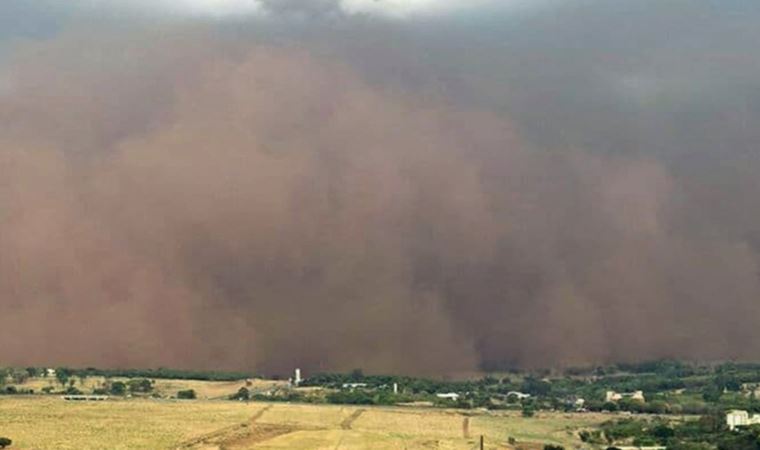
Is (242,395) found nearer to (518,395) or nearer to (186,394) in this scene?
(186,394)

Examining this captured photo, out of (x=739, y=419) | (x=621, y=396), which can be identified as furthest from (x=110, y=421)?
(x=621, y=396)

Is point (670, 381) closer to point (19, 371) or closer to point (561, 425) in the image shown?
point (561, 425)

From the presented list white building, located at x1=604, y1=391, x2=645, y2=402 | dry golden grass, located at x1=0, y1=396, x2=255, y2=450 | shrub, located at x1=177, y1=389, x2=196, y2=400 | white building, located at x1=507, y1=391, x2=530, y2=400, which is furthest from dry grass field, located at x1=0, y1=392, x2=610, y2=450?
white building, located at x1=507, y1=391, x2=530, y2=400

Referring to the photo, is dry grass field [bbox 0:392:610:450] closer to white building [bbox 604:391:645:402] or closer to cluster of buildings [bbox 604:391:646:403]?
cluster of buildings [bbox 604:391:646:403]

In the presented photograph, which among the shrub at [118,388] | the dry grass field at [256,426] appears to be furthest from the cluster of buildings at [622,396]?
the shrub at [118,388]

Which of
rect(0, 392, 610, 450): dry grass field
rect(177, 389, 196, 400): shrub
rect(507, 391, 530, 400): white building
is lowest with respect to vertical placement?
rect(0, 392, 610, 450): dry grass field

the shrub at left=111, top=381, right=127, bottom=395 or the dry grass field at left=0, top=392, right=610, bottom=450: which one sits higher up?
the shrub at left=111, top=381, right=127, bottom=395

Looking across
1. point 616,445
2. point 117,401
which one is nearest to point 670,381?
point 616,445

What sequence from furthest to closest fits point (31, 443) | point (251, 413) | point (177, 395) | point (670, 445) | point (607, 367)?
1. point (607, 367)
2. point (177, 395)
3. point (251, 413)
4. point (670, 445)
5. point (31, 443)
